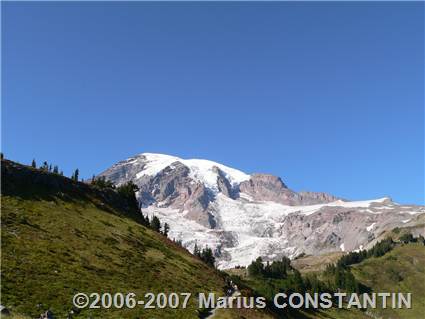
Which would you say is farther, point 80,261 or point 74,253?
point 74,253

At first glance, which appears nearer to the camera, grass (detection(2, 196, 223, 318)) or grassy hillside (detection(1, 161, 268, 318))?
grass (detection(2, 196, 223, 318))

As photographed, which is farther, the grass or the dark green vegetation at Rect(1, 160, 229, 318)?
the dark green vegetation at Rect(1, 160, 229, 318)

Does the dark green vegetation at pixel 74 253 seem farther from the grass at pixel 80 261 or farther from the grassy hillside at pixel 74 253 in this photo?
the grassy hillside at pixel 74 253

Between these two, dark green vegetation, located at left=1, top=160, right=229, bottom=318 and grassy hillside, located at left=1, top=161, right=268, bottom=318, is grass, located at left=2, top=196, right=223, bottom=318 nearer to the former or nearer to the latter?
dark green vegetation, located at left=1, top=160, right=229, bottom=318

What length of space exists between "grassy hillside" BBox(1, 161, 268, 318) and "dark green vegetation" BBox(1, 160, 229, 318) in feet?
0.38

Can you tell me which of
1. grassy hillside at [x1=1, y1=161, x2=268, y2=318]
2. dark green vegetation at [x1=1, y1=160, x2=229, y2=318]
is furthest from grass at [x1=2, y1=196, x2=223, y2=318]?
grassy hillside at [x1=1, y1=161, x2=268, y2=318]

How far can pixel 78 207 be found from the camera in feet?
275

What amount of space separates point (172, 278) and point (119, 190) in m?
46.7

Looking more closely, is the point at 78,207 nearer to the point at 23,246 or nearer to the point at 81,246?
the point at 81,246

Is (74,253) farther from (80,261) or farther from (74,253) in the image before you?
Result: (80,261)

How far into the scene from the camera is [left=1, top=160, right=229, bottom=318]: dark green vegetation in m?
49.2

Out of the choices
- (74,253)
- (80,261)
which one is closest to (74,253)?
(74,253)

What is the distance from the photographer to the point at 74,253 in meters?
63.3

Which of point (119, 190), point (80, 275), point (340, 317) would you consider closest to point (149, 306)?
point (80, 275)
